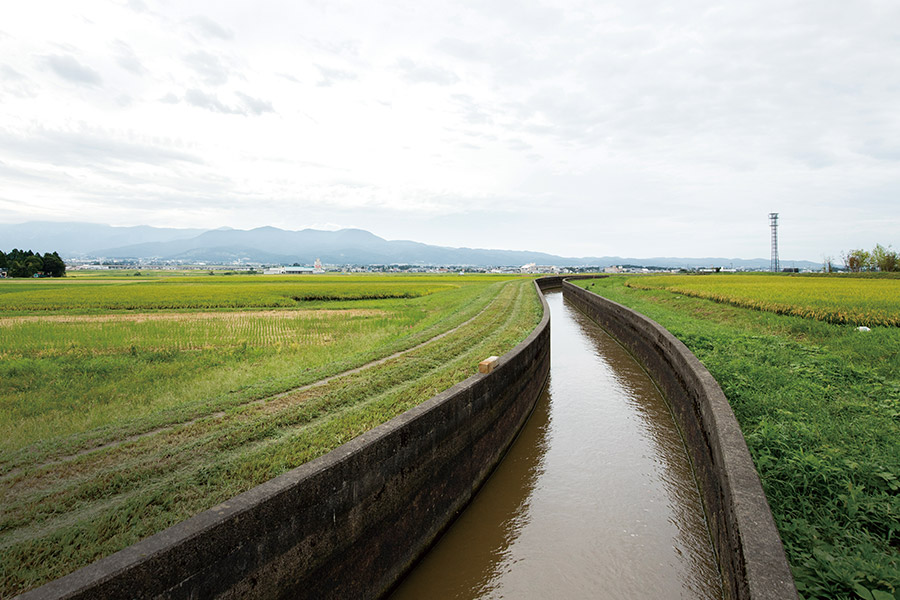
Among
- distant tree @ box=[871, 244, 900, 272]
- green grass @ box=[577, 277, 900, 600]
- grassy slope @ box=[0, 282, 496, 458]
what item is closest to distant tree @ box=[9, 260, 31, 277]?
grassy slope @ box=[0, 282, 496, 458]

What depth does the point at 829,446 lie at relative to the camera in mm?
4789

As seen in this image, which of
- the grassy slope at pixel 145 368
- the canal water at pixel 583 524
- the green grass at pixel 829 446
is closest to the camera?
the green grass at pixel 829 446

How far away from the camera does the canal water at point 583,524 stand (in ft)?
15.4

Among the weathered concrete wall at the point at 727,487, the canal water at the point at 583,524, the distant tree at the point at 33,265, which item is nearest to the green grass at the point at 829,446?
the weathered concrete wall at the point at 727,487

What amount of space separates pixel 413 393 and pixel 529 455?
2402mm

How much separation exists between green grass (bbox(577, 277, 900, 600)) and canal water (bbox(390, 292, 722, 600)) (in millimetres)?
1356

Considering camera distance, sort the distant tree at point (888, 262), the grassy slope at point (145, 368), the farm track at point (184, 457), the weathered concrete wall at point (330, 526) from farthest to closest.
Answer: the distant tree at point (888, 262), the grassy slope at point (145, 368), the farm track at point (184, 457), the weathered concrete wall at point (330, 526)

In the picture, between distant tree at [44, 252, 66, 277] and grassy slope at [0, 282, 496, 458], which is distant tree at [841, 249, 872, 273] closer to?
grassy slope at [0, 282, 496, 458]

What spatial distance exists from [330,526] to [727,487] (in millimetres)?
3665

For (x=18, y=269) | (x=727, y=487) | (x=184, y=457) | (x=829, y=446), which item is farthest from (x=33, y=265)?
(x=829, y=446)

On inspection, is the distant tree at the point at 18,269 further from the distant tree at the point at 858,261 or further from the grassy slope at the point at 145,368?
the distant tree at the point at 858,261

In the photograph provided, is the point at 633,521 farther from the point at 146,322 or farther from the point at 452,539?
the point at 146,322

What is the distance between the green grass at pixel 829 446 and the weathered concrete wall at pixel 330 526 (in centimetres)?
339

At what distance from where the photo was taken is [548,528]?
562cm
